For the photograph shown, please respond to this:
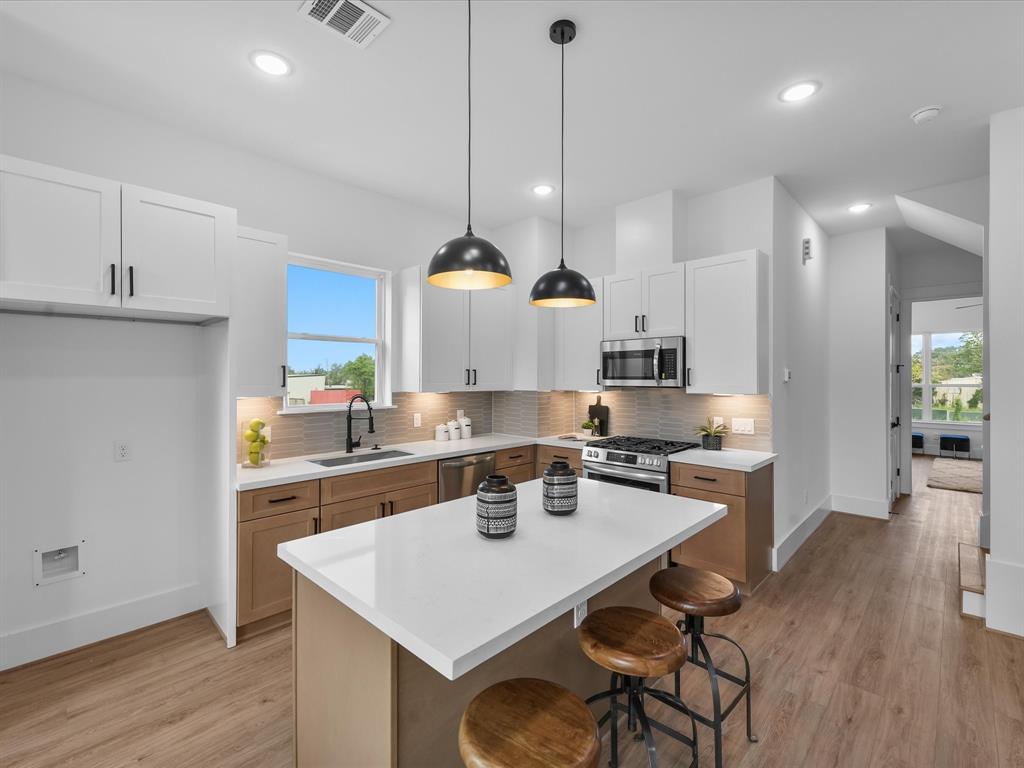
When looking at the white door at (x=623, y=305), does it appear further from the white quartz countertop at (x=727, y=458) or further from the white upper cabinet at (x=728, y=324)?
the white quartz countertop at (x=727, y=458)

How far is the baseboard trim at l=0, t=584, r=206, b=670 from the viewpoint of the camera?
2.44 metres

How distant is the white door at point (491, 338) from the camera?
4.27 metres

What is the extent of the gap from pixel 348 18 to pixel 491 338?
269 cm

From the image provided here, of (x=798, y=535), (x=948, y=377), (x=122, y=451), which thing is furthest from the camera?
(x=948, y=377)

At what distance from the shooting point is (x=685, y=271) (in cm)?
371

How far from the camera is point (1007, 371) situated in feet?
8.98

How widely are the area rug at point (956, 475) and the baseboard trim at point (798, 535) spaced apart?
2467mm

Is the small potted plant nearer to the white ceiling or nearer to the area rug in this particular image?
the white ceiling

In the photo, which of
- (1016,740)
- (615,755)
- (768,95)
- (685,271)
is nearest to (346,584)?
(615,755)

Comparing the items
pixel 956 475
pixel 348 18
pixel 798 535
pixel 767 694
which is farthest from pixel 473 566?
pixel 956 475

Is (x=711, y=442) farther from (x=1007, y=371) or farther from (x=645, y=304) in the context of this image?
(x=1007, y=371)

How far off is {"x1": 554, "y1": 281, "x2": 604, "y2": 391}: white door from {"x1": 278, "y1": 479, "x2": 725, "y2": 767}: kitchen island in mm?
2419

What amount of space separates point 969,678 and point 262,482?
12.4 feet

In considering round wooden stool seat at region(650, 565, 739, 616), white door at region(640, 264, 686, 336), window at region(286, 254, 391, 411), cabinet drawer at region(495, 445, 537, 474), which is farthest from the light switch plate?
window at region(286, 254, 391, 411)
